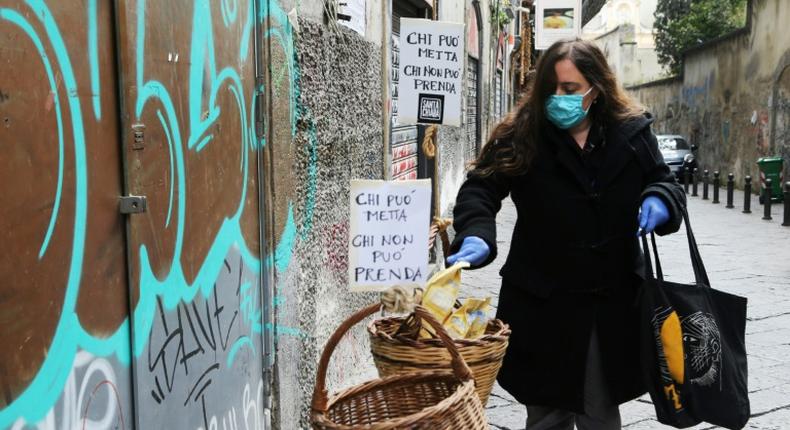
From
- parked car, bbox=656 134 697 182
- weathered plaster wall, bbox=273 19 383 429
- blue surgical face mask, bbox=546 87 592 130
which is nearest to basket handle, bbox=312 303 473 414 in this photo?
blue surgical face mask, bbox=546 87 592 130

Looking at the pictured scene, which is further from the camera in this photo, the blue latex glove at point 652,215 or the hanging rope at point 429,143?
the hanging rope at point 429,143

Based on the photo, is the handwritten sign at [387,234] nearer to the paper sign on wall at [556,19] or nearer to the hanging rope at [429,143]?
the hanging rope at [429,143]

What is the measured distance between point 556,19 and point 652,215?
11747mm

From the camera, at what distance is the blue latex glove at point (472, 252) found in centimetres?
233

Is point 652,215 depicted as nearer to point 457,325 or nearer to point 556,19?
point 457,325

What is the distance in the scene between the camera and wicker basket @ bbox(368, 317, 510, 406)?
2.02 m

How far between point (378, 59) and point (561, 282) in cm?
264

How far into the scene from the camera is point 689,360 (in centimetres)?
235

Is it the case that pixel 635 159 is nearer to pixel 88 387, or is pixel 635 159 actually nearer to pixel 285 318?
pixel 285 318

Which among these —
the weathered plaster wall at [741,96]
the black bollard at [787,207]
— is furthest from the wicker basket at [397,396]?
the weathered plaster wall at [741,96]

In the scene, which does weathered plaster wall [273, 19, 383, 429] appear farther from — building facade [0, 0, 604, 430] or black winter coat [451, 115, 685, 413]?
black winter coat [451, 115, 685, 413]

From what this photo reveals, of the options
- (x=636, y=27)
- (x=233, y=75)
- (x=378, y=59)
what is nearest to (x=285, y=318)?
(x=233, y=75)

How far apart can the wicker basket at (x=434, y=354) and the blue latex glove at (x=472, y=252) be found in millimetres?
288

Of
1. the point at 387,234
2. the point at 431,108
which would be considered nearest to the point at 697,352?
the point at 387,234
